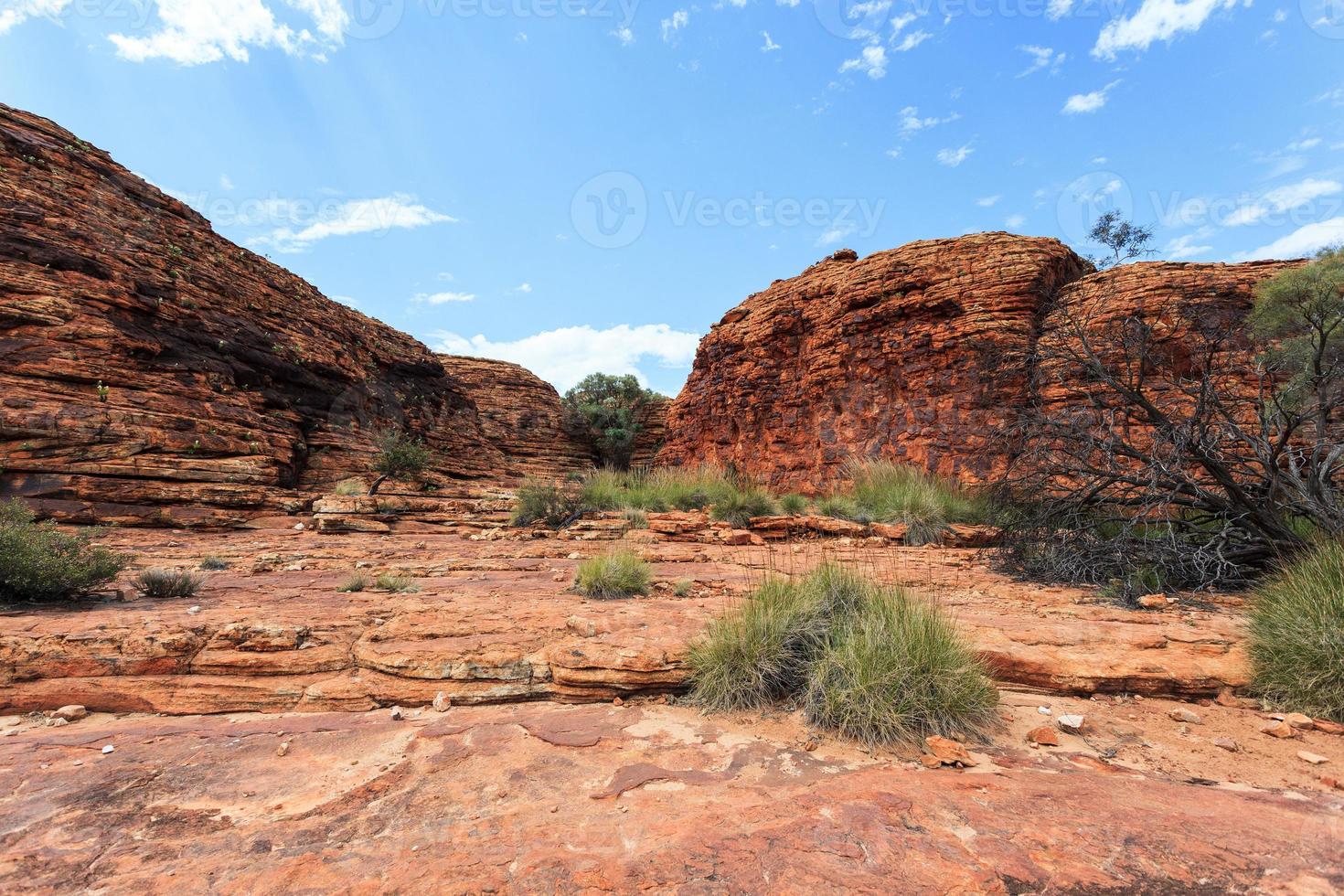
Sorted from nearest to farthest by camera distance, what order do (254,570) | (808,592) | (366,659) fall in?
(366,659) < (808,592) < (254,570)

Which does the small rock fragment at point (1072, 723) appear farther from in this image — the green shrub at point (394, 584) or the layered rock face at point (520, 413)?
the layered rock face at point (520, 413)

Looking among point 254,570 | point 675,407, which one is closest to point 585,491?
point 254,570

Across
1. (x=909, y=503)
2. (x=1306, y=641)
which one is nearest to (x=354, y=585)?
(x=1306, y=641)

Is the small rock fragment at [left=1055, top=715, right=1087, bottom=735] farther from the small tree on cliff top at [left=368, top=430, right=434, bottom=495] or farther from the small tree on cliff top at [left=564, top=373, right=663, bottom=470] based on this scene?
the small tree on cliff top at [left=564, top=373, right=663, bottom=470]

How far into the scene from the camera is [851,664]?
2.81 metres

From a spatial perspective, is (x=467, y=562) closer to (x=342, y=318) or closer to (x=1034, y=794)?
(x=1034, y=794)

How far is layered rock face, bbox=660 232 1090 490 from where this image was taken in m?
12.5

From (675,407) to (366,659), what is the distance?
19.7 m

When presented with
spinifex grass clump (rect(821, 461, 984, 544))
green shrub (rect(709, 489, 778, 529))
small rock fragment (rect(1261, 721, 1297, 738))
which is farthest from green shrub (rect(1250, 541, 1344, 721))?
green shrub (rect(709, 489, 778, 529))

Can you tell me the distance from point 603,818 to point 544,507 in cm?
872

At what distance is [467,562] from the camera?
6922 millimetres

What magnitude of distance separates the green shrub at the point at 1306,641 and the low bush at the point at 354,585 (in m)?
6.47

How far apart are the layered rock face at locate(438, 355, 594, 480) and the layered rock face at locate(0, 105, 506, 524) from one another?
33.0 ft

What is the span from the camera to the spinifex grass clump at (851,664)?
264 cm
